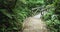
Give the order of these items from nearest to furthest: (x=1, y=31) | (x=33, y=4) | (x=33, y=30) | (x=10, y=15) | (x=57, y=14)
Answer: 1. (x=1, y=31)
2. (x=10, y=15)
3. (x=33, y=30)
4. (x=57, y=14)
5. (x=33, y=4)

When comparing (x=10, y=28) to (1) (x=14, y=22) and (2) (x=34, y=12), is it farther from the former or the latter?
(2) (x=34, y=12)

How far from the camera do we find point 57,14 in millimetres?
10219

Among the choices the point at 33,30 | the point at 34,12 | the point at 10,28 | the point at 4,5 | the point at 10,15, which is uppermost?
the point at 4,5

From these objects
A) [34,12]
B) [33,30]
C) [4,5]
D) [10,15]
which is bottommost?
[34,12]

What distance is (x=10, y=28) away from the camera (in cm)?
845

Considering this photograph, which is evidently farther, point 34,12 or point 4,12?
point 34,12

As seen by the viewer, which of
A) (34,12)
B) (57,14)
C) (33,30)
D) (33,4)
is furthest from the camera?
(33,4)

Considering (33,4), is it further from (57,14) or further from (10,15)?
(10,15)

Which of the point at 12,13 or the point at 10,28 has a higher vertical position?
the point at 12,13

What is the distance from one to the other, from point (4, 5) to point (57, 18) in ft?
11.9

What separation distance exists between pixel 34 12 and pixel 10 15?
10.6 meters

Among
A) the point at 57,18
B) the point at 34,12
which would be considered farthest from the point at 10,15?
the point at 34,12

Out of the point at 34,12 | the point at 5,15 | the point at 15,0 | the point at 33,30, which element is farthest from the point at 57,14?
the point at 34,12

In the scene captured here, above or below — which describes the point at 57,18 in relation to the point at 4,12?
below
